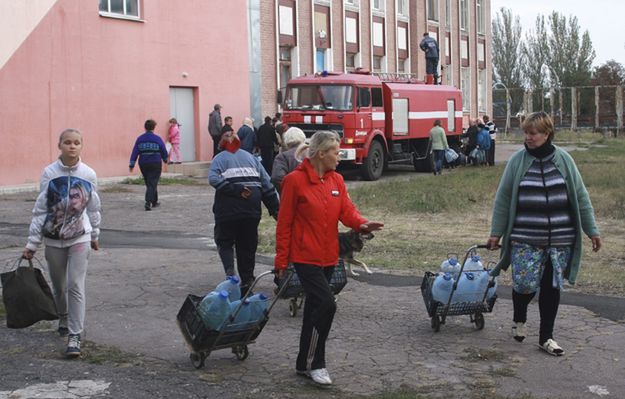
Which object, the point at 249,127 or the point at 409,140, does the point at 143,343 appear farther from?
the point at 409,140

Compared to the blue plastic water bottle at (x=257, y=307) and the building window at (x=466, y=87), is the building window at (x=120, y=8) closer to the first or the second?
the blue plastic water bottle at (x=257, y=307)

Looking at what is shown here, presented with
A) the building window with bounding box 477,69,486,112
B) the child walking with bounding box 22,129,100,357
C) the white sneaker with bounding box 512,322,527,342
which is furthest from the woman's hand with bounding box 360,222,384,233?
the building window with bounding box 477,69,486,112

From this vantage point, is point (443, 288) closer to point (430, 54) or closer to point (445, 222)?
point (445, 222)

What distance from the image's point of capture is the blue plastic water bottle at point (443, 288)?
7488 mm

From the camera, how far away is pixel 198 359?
6551mm

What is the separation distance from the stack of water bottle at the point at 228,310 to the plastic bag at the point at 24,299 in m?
1.30

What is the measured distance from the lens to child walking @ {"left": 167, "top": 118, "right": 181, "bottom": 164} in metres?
27.2

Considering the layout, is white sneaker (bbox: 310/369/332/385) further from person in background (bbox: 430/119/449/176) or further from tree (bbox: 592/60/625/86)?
tree (bbox: 592/60/625/86)

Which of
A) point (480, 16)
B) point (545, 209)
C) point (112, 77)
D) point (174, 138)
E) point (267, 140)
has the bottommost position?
point (545, 209)

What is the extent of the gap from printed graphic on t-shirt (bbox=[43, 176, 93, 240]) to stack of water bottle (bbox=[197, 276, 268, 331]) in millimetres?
1149

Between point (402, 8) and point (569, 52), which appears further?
point (569, 52)

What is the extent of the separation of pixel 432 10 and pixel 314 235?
129ft

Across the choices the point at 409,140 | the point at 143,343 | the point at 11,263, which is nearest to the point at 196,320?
the point at 143,343

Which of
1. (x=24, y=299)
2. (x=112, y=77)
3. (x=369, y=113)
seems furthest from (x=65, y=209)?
(x=112, y=77)
